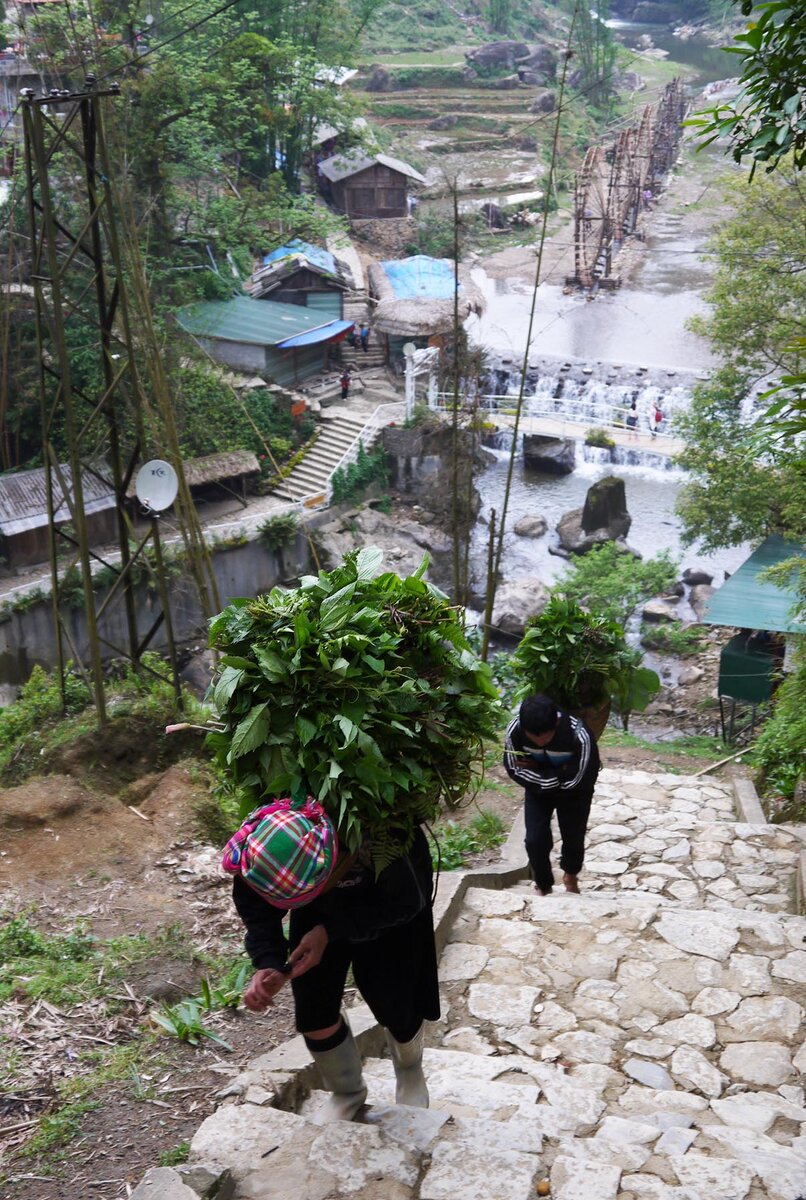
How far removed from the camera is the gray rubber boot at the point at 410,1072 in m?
3.12

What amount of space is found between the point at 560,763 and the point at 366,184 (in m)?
32.8

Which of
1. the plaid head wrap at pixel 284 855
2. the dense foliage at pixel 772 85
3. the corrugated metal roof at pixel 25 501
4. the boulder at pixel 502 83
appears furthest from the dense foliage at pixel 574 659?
the boulder at pixel 502 83

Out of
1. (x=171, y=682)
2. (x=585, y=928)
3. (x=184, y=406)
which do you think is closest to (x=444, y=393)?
(x=184, y=406)

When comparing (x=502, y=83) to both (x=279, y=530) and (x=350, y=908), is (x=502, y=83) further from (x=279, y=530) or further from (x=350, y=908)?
(x=350, y=908)

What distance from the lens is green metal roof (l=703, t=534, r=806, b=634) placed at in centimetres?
1350

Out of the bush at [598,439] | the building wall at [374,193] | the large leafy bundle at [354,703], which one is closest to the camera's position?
the large leafy bundle at [354,703]

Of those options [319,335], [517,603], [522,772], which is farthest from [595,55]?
[522,772]

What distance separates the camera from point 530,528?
24.8 metres

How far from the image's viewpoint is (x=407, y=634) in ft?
10.4

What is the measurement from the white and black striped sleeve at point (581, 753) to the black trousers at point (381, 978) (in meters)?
1.73

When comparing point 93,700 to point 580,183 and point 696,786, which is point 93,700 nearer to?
point 696,786

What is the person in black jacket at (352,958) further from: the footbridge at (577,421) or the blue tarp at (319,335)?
the footbridge at (577,421)

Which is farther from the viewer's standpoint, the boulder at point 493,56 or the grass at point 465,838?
the boulder at point 493,56

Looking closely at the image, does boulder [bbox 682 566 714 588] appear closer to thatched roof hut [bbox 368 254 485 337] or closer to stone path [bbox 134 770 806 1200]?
Answer: thatched roof hut [bbox 368 254 485 337]
